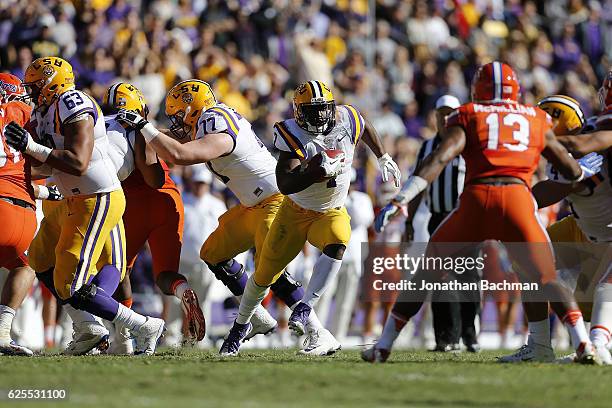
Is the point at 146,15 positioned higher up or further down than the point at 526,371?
higher up

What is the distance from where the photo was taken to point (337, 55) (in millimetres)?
17750

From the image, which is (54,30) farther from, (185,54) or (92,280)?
(92,280)

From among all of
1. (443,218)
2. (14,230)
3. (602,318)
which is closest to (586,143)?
(602,318)

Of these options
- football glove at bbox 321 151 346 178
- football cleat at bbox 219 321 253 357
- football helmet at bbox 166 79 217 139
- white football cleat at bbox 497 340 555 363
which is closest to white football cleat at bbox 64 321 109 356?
football cleat at bbox 219 321 253 357

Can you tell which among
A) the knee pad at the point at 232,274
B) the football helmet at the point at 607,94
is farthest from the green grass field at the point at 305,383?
the football helmet at the point at 607,94

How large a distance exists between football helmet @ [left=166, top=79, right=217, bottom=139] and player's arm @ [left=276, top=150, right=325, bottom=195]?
122cm

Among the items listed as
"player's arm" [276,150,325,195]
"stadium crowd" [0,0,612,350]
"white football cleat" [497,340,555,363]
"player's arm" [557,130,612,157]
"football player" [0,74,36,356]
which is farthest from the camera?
"stadium crowd" [0,0,612,350]

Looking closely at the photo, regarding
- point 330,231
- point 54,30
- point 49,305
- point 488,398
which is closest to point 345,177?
point 330,231

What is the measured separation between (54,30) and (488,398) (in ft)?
33.3

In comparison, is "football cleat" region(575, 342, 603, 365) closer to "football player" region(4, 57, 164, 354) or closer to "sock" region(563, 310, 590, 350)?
"sock" region(563, 310, 590, 350)

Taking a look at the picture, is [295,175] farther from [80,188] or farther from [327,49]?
[327,49]

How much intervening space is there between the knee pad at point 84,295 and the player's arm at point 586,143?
10.8ft

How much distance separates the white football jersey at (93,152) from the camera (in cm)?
788

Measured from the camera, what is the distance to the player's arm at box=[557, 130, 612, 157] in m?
7.38
